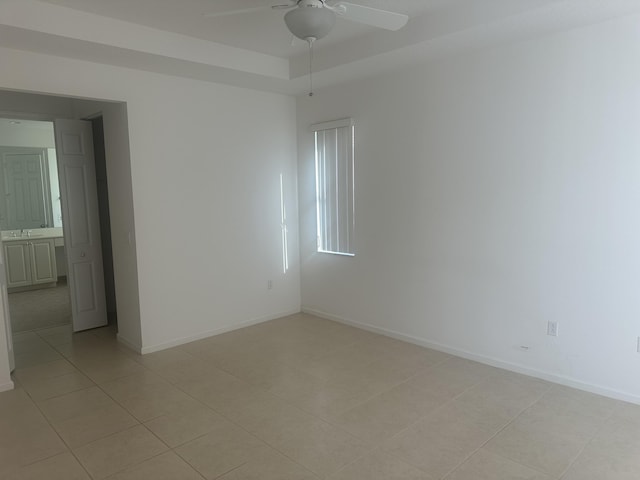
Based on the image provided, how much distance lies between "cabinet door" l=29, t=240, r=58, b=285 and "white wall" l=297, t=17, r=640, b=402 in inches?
200

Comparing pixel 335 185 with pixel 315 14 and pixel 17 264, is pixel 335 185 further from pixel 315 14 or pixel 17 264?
pixel 17 264

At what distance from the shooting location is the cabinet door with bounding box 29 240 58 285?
22.6 ft

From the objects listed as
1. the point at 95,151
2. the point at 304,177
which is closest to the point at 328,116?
the point at 304,177

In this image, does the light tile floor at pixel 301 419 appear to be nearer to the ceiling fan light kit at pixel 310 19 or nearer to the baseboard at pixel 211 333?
the baseboard at pixel 211 333

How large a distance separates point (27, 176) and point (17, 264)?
1.62 meters

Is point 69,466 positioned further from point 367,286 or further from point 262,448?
point 367,286

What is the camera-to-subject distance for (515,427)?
2.83m

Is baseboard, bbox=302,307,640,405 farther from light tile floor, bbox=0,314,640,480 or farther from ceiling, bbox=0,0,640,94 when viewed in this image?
ceiling, bbox=0,0,640,94

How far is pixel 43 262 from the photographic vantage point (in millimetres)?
6973

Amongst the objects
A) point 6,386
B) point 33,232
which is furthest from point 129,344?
point 33,232

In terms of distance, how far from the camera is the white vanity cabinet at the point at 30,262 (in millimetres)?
6667

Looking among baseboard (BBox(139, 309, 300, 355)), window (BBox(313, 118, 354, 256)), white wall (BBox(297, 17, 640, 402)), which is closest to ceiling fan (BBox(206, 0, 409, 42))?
white wall (BBox(297, 17, 640, 402))

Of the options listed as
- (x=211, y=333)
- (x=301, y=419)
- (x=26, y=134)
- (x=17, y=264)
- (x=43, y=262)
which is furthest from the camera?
(x=26, y=134)

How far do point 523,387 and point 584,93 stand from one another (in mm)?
2172
